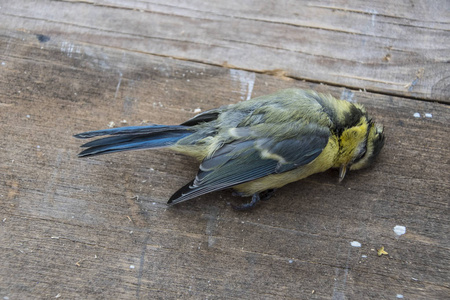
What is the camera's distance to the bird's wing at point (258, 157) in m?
2.00

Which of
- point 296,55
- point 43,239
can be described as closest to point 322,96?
point 296,55

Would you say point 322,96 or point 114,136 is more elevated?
→ point 322,96

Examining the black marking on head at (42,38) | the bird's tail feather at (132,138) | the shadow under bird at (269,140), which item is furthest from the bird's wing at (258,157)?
the black marking on head at (42,38)

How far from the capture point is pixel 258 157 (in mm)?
2023

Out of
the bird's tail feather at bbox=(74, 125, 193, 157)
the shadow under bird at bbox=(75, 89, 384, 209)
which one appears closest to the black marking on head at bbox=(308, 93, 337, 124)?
the shadow under bird at bbox=(75, 89, 384, 209)

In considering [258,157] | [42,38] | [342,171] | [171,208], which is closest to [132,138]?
[171,208]

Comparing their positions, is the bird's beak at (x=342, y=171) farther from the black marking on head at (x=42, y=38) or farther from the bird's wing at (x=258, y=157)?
the black marking on head at (x=42, y=38)

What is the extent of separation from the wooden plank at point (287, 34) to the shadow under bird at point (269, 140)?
0.32 meters

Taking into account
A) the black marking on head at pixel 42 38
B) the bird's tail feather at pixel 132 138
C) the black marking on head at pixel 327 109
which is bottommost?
the bird's tail feather at pixel 132 138

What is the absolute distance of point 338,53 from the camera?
238 centimetres

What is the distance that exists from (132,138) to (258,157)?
2.06 ft

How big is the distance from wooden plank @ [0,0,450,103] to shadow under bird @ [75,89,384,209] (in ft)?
1.06

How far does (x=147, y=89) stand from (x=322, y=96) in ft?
3.18

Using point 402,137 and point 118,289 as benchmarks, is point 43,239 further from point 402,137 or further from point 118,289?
point 402,137
